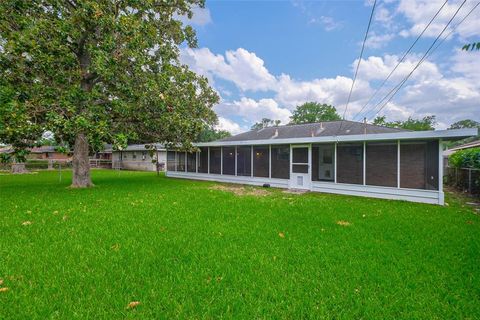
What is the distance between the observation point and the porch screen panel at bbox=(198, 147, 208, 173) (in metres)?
13.9

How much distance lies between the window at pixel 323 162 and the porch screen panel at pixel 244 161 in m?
3.31

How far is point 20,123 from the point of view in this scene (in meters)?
7.18

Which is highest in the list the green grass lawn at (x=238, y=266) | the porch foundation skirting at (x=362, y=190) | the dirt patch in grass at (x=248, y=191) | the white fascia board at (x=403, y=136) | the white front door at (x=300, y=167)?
the white fascia board at (x=403, y=136)

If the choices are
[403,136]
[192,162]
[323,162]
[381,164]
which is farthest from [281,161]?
[192,162]

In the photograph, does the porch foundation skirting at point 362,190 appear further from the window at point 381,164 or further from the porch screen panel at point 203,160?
the porch screen panel at point 203,160

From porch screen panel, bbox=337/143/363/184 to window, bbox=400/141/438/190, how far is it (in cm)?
133

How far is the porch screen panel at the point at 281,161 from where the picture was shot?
1074 centimetres

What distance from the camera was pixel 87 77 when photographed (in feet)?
32.8

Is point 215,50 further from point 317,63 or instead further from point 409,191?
point 409,191

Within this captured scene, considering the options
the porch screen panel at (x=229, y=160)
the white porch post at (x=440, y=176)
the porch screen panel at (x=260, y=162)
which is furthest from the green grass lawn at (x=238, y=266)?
the porch screen panel at (x=229, y=160)

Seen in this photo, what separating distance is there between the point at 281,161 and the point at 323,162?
1.92m

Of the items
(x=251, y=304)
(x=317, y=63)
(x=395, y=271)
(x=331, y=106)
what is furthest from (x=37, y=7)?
(x=331, y=106)

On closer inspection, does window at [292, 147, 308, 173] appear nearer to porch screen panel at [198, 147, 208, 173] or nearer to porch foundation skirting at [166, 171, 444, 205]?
porch foundation skirting at [166, 171, 444, 205]

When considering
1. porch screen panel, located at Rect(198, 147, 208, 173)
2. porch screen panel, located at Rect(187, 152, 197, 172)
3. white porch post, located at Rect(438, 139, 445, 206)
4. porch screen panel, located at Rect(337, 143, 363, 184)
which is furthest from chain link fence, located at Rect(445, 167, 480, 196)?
porch screen panel, located at Rect(187, 152, 197, 172)
